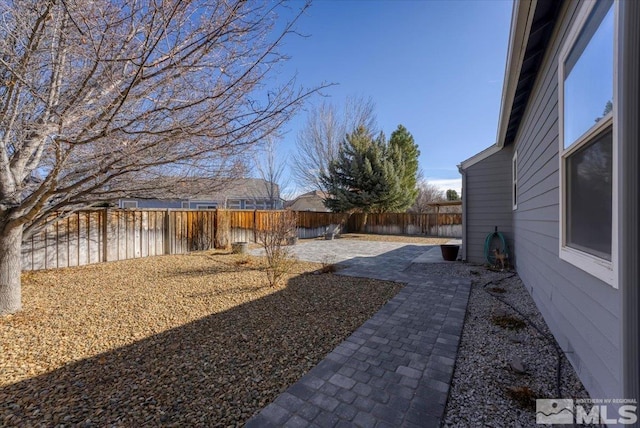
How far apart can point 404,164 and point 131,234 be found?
15.9m

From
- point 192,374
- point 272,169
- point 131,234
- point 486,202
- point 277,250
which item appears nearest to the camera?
point 192,374

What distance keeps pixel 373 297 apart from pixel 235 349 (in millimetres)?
2480

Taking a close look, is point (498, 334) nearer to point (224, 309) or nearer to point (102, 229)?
point (224, 309)

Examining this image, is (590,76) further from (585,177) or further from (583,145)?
(585,177)

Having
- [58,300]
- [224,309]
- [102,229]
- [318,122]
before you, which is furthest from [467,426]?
[318,122]

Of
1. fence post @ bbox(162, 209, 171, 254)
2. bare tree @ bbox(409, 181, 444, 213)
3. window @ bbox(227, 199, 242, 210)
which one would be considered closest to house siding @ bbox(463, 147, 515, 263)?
fence post @ bbox(162, 209, 171, 254)

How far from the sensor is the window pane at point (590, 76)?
65.1 inches

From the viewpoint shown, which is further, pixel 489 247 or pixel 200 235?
pixel 200 235

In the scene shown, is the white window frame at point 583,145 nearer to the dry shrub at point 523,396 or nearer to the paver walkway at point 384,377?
the dry shrub at point 523,396

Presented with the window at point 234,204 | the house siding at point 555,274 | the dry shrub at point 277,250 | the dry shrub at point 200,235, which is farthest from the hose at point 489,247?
the window at point 234,204

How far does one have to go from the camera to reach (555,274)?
9.53 feet

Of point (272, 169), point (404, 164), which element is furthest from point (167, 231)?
point (404, 164)

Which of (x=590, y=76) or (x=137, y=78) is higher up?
(x=137, y=78)

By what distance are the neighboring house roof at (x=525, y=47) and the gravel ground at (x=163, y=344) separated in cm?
388
